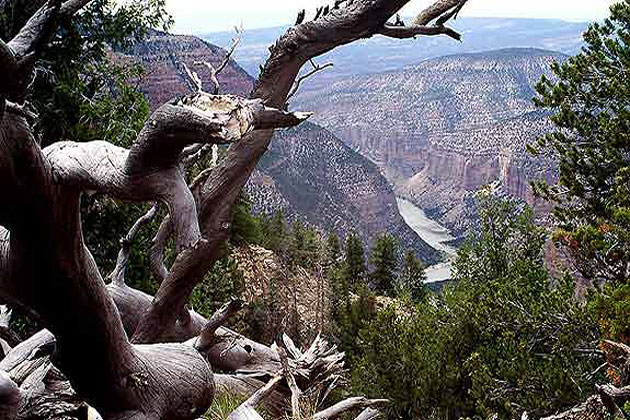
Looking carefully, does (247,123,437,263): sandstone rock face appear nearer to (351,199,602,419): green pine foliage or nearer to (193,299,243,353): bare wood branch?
(351,199,602,419): green pine foliage

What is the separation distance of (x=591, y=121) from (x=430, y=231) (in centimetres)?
11545

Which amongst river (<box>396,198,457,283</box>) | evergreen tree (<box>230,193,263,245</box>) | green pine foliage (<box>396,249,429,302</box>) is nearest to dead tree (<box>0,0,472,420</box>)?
evergreen tree (<box>230,193,263,245</box>)

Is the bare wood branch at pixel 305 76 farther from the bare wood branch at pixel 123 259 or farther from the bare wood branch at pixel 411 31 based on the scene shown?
the bare wood branch at pixel 123 259

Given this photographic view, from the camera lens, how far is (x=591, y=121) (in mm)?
12281

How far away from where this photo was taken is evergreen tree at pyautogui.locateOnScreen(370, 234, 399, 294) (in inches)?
1499

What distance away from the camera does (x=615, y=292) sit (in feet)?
25.5

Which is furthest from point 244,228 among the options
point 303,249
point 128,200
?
point 128,200

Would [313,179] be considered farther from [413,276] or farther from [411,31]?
[411,31]

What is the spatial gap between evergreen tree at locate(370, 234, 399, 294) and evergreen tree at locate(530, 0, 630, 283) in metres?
25.3

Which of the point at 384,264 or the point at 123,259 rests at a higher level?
the point at 123,259

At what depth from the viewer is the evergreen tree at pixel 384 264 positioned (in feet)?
125

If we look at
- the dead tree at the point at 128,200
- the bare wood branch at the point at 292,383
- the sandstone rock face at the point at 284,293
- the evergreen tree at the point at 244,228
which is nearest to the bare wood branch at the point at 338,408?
the dead tree at the point at 128,200

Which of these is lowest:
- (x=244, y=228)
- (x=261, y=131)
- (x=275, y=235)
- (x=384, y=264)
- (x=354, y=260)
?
(x=384, y=264)

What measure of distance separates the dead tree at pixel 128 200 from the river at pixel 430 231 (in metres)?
80.7
